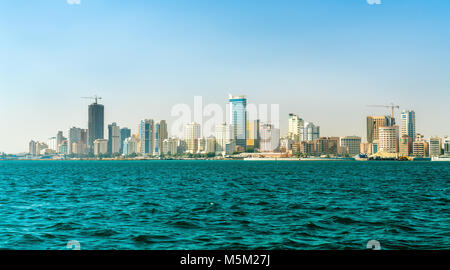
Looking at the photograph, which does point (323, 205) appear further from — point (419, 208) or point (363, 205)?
point (419, 208)

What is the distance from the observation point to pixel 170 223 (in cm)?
1728

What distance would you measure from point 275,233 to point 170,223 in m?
4.94

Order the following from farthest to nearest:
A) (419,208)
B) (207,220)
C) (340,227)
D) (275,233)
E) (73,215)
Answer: (419,208), (73,215), (207,220), (340,227), (275,233)

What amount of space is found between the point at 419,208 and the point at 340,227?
367 inches

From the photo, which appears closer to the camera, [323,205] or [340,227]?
[340,227]

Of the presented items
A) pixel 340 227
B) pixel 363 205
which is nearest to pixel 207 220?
pixel 340 227
